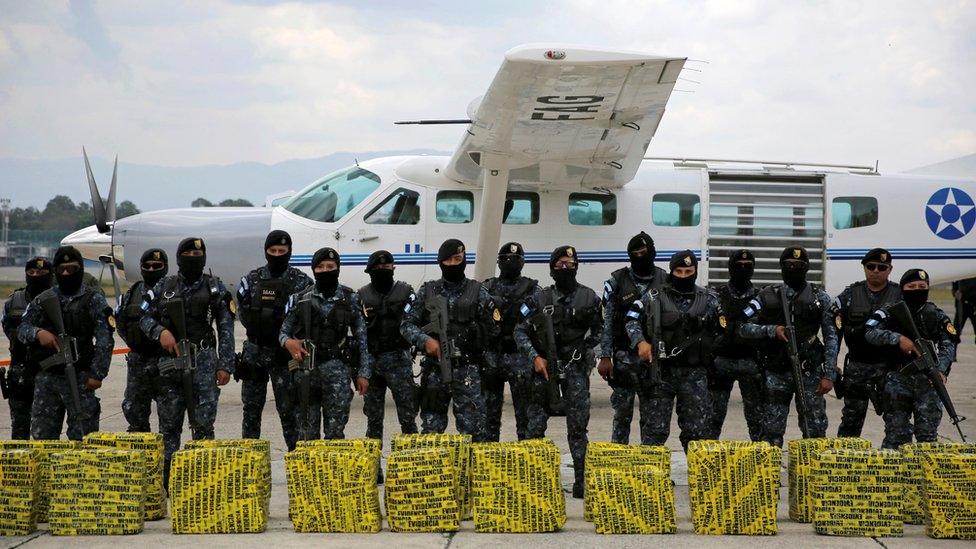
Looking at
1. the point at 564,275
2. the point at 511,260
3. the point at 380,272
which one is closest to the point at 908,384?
the point at 564,275

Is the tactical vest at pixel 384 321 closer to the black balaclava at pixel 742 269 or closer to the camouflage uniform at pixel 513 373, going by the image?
the camouflage uniform at pixel 513 373

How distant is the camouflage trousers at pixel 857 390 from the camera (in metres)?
7.95

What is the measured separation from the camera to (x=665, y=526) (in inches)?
252

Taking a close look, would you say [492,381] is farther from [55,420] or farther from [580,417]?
[55,420]

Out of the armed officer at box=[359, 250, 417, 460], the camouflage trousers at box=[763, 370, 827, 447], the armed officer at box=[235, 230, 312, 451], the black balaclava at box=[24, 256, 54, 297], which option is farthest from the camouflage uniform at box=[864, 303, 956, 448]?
the black balaclava at box=[24, 256, 54, 297]

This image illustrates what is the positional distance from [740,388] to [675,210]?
4.62 metres

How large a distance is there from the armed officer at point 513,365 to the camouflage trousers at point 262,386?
5.29ft

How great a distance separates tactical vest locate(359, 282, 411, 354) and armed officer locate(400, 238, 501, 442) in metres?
0.23

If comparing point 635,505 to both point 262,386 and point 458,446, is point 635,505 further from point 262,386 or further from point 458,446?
point 262,386

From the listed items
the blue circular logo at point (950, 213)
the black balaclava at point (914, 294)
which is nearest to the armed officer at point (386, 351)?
the black balaclava at point (914, 294)

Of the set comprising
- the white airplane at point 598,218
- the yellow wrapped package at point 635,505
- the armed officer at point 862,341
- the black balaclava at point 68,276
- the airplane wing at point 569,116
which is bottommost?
the yellow wrapped package at point 635,505

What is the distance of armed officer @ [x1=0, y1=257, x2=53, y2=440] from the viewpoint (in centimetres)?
802

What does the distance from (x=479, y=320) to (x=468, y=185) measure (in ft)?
15.1

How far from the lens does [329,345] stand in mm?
7859
